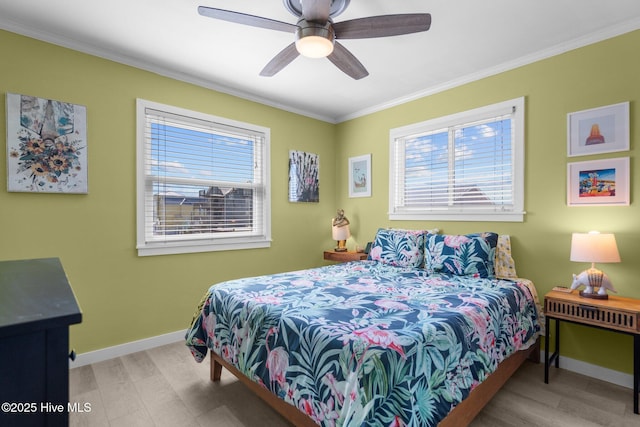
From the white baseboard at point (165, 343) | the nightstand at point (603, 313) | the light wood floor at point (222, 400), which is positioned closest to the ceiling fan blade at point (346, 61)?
the nightstand at point (603, 313)

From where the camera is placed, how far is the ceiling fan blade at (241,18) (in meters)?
1.72

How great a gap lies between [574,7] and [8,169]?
13.3ft

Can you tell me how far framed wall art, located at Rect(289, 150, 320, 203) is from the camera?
400cm

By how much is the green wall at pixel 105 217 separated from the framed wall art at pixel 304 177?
3.02ft

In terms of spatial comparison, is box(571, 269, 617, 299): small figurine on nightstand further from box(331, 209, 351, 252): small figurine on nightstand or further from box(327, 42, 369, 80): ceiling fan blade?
box(331, 209, 351, 252): small figurine on nightstand

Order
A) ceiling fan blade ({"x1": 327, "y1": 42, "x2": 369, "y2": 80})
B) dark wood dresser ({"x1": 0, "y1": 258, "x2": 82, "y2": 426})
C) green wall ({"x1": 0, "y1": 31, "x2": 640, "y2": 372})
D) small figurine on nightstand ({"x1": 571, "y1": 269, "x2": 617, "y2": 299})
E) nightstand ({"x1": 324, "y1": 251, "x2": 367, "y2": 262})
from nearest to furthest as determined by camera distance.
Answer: dark wood dresser ({"x1": 0, "y1": 258, "x2": 82, "y2": 426}), ceiling fan blade ({"x1": 327, "y1": 42, "x2": 369, "y2": 80}), small figurine on nightstand ({"x1": 571, "y1": 269, "x2": 617, "y2": 299}), green wall ({"x1": 0, "y1": 31, "x2": 640, "y2": 372}), nightstand ({"x1": 324, "y1": 251, "x2": 367, "y2": 262})

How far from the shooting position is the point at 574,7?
2100 mm

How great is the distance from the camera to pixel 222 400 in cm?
206

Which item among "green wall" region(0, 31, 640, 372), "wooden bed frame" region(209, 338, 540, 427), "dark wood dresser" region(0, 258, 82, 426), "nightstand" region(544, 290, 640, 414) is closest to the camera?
"dark wood dresser" region(0, 258, 82, 426)

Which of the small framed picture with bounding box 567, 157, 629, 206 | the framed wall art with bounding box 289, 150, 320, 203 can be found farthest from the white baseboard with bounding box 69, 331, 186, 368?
the small framed picture with bounding box 567, 157, 629, 206

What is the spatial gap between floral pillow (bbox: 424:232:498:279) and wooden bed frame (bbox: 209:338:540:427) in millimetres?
660

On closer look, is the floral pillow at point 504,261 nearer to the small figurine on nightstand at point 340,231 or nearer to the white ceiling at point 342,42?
the white ceiling at point 342,42

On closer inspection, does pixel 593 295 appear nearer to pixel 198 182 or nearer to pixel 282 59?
pixel 282 59

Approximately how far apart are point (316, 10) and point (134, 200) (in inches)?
86.8
